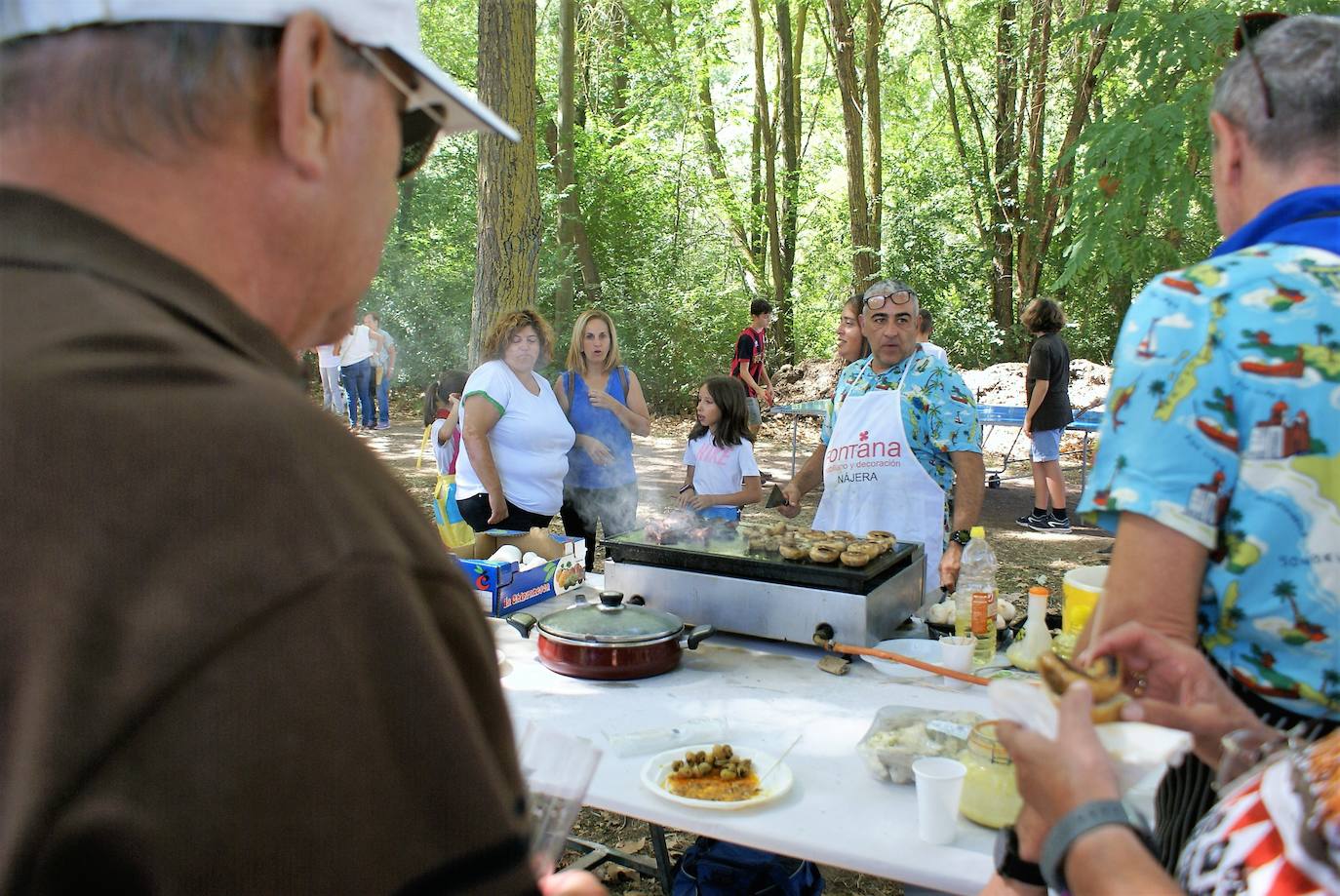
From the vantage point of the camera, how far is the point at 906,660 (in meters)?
2.86

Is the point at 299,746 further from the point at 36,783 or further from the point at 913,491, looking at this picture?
the point at 913,491

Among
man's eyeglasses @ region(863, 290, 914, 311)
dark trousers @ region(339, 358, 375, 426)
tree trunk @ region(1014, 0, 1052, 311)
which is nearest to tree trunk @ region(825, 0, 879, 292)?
tree trunk @ region(1014, 0, 1052, 311)

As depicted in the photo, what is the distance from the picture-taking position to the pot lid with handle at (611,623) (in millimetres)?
2893

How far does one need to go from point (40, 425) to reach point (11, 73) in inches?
11.8

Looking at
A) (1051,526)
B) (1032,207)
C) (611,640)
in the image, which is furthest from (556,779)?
(1032,207)

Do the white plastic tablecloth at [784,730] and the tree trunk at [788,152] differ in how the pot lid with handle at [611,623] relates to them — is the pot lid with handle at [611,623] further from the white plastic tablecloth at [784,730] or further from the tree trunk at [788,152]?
the tree trunk at [788,152]

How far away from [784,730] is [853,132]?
13.1 meters

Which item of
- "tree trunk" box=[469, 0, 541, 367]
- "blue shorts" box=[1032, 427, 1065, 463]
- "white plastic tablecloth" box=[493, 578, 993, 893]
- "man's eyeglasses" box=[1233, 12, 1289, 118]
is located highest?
"tree trunk" box=[469, 0, 541, 367]

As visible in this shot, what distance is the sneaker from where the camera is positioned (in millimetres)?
9117

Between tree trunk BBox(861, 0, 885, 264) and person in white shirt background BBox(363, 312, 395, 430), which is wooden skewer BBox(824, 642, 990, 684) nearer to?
tree trunk BBox(861, 0, 885, 264)

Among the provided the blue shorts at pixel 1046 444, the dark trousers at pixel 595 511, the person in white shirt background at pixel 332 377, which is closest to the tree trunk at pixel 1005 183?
the blue shorts at pixel 1046 444

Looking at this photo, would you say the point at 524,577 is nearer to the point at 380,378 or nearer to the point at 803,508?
the point at 803,508

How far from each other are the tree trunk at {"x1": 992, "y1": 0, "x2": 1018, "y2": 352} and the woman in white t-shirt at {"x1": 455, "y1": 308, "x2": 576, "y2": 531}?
515 inches

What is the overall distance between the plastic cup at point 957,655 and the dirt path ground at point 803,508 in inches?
43.4
